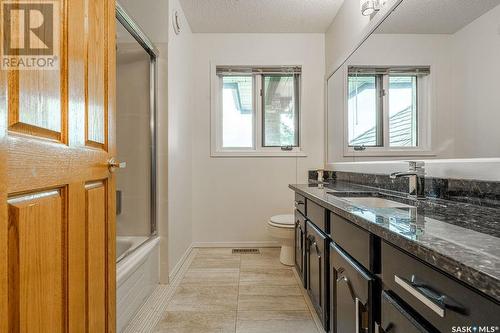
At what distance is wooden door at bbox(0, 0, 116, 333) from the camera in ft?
2.17

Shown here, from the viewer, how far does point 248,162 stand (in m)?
3.28

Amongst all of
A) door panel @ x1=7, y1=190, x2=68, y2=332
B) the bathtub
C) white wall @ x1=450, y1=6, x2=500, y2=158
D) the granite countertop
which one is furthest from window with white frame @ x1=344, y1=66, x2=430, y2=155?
the bathtub

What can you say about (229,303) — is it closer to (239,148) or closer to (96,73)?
(96,73)

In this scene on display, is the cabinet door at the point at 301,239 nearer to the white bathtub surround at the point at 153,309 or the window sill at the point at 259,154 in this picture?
the white bathtub surround at the point at 153,309

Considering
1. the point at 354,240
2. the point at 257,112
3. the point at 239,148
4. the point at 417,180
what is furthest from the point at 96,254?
the point at 257,112

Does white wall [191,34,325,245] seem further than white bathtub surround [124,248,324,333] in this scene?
Yes

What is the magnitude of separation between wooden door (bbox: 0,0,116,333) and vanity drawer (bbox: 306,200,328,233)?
1.03 metres

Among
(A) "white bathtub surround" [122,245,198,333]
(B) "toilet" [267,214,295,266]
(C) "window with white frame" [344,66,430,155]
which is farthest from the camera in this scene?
→ (B) "toilet" [267,214,295,266]

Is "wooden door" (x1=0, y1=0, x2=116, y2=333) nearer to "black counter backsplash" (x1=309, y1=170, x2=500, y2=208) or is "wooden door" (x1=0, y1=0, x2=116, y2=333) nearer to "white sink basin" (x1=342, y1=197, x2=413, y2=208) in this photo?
"white sink basin" (x1=342, y1=197, x2=413, y2=208)

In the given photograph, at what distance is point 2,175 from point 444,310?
100 centimetres

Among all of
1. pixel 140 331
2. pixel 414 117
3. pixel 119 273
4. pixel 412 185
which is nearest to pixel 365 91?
pixel 414 117

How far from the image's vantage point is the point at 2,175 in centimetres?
62

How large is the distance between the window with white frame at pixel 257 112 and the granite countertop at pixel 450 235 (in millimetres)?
2223

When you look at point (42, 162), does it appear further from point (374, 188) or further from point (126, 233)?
point (374, 188)
